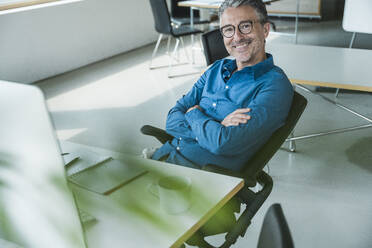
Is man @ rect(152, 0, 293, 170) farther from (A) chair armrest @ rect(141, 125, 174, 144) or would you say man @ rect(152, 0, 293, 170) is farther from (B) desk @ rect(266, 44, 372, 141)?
(B) desk @ rect(266, 44, 372, 141)

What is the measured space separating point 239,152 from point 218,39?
4.26 feet

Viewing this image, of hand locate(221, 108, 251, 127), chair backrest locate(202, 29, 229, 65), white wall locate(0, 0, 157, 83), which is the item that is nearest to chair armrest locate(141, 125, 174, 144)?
hand locate(221, 108, 251, 127)

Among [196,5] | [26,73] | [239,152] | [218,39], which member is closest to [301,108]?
[239,152]

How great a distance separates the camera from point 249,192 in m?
1.57

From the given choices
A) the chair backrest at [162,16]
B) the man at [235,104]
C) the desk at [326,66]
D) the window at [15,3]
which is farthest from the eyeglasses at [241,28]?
the window at [15,3]

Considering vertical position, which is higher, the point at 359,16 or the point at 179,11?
the point at 359,16

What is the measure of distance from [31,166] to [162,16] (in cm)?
449

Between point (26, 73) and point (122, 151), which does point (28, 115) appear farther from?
point (26, 73)

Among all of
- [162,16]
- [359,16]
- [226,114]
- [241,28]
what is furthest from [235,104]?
[162,16]

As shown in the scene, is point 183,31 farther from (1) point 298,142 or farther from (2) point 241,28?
(2) point 241,28

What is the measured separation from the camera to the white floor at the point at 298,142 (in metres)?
2.12

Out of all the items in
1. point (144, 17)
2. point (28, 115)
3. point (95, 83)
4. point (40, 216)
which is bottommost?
point (95, 83)

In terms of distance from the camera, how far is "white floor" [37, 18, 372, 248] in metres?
2.12

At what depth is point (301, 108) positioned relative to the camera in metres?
1.64
